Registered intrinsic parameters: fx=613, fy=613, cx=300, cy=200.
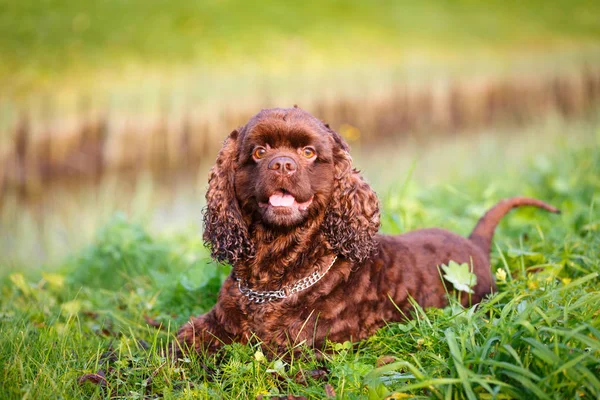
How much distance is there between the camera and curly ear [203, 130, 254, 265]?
11.9ft

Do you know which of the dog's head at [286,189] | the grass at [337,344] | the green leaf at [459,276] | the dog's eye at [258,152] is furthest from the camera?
the green leaf at [459,276]

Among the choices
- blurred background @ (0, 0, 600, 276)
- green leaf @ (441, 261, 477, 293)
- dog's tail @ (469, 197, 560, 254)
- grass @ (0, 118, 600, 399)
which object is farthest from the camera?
blurred background @ (0, 0, 600, 276)

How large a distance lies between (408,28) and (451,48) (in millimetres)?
1498

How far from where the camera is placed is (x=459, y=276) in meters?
3.84

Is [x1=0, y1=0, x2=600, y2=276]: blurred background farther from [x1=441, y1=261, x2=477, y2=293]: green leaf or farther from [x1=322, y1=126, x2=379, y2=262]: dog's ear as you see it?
[x1=322, y1=126, x2=379, y2=262]: dog's ear

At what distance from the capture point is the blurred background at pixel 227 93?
8.17m

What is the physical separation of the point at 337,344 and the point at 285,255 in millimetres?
601

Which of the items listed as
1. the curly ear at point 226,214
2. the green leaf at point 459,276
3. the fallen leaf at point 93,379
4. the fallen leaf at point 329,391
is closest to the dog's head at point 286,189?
the curly ear at point 226,214

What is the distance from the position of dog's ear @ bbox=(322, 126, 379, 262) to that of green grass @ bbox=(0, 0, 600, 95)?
783 cm

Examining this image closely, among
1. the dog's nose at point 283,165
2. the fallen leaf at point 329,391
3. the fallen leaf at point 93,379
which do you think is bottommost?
the fallen leaf at point 93,379

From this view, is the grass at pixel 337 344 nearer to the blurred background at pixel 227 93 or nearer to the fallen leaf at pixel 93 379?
the fallen leaf at pixel 93 379

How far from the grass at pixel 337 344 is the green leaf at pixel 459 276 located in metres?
0.18

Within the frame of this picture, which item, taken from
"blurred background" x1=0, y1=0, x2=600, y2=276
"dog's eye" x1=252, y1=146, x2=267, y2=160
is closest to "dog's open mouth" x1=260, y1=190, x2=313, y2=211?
"dog's eye" x1=252, y1=146, x2=267, y2=160

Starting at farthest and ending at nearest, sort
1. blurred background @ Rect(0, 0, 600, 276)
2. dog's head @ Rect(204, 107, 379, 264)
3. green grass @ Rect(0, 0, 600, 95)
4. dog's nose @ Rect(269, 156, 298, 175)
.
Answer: green grass @ Rect(0, 0, 600, 95) → blurred background @ Rect(0, 0, 600, 276) → dog's head @ Rect(204, 107, 379, 264) → dog's nose @ Rect(269, 156, 298, 175)
